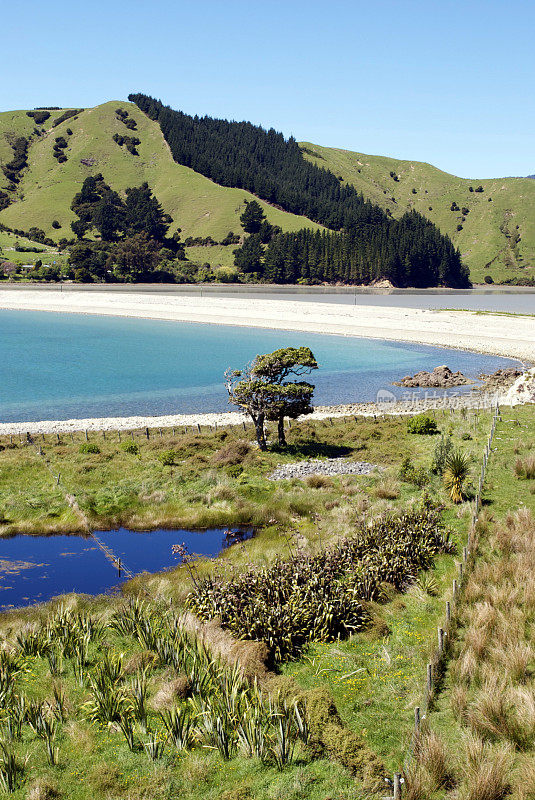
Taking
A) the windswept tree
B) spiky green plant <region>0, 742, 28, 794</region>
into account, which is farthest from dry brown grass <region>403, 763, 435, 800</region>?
the windswept tree

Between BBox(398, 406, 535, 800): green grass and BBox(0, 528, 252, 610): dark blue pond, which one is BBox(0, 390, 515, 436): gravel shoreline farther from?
BBox(0, 528, 252, 610): dark blue pond

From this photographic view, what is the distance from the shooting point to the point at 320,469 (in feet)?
87.1

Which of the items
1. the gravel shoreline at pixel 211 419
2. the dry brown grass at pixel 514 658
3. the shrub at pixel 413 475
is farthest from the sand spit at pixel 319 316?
the dry brown grass at pixel 514 658

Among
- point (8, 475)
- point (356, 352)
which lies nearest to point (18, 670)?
point (8, 475)

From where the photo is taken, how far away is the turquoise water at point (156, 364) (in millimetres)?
46469

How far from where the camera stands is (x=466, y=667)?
409 inches

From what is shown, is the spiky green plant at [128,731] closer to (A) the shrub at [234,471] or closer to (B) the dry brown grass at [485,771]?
(B) the dry brown grass at [485,771]

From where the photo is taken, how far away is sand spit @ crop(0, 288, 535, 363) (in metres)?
75.4

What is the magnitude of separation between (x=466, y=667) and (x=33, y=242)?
187056 mm

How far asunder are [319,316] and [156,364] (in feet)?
126

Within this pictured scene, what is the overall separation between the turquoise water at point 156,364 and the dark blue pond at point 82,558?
881 inches

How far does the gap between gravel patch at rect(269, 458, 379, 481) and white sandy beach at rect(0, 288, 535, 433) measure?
44.8 ft

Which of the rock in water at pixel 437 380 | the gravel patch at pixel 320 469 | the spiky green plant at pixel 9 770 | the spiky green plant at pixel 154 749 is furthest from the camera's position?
the rock in water at pixel 437 380

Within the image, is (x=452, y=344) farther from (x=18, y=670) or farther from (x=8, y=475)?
(x=18, y=670)
